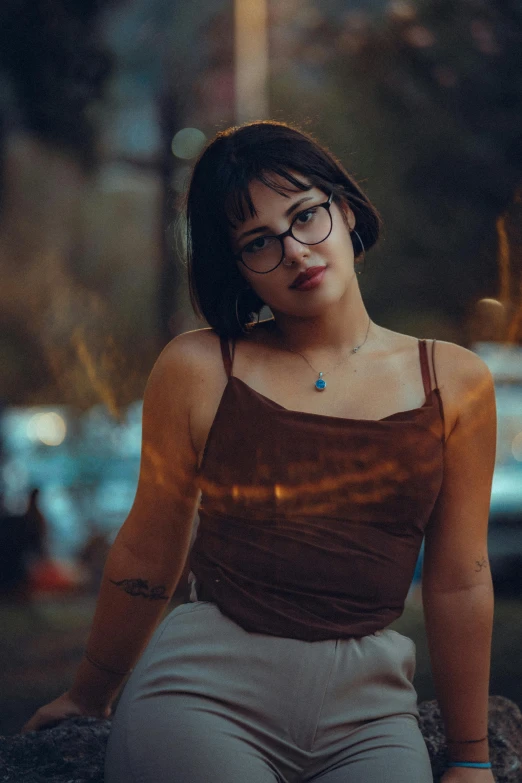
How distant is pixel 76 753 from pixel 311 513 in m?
0.86

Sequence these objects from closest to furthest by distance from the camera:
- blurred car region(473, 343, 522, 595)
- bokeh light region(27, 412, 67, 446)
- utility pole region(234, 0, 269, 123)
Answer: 1. blurred car region(473, 343, 522, 595)
2. utility pole region(234, 0, 269, 123)
3. bokeh light region(27, 412, 67, 446)

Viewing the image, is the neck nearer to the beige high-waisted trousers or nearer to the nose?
the nose

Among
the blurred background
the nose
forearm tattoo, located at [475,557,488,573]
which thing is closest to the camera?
the nose

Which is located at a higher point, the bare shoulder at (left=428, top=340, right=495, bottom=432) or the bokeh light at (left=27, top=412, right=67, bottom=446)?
the bare shoulder at (left=428, top=340, right=495, bottom=432)

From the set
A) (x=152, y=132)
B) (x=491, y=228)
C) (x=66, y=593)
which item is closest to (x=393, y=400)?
(x=491, y=228)

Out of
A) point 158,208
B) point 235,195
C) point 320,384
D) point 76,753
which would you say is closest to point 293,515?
point 320,384

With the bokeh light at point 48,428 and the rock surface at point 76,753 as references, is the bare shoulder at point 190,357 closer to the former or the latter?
the rock surface at point 76,753

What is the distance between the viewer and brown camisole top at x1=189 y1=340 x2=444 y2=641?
71.7 inches

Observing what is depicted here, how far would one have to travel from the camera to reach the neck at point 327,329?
6.81 ft

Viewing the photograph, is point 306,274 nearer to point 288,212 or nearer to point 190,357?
point 288,212

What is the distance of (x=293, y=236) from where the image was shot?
195 centimetres

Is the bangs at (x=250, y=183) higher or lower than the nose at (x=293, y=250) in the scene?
higher

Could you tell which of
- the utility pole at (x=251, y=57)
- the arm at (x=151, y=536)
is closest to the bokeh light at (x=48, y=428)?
the utility pole at (x=251, y=57)

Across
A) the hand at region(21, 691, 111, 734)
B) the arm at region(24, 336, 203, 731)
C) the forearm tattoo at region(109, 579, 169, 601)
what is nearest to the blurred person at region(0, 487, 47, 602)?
the hand at region(21, 691, 111, 734)
